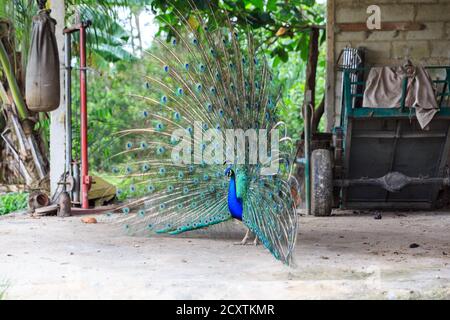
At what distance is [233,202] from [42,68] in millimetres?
3947

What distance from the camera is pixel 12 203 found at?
12.5 meters

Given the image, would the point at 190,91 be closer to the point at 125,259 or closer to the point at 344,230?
the point at 125,259

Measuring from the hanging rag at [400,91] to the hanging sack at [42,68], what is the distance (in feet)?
13.6

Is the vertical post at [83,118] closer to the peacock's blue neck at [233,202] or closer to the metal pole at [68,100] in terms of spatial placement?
the metal pole at [68,100]

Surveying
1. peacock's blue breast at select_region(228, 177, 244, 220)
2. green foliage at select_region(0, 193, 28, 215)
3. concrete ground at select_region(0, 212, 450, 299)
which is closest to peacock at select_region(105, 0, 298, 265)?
peacock's blue breast at select_region(228, 177, 244, 220)

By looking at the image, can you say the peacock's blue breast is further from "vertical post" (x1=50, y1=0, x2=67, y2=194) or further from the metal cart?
"vertical post" (x1=50, y1=0, x2=67, y2=194)

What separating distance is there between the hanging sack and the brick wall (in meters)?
4.30

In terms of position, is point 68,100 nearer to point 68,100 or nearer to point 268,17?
point 68,100

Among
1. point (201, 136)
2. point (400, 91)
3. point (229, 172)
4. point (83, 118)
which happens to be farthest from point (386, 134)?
point (83, 118)

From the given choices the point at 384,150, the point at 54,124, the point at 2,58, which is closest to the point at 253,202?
the point at 384,150

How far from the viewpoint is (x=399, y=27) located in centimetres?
1188

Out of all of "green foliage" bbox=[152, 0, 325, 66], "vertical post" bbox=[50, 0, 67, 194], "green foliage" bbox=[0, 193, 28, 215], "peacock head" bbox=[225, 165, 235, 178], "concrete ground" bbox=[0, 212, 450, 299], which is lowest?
"concrete ground" bbox=[0, 212, 450, 299]

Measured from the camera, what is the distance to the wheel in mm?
10570

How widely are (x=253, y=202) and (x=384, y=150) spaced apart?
4089 mm
